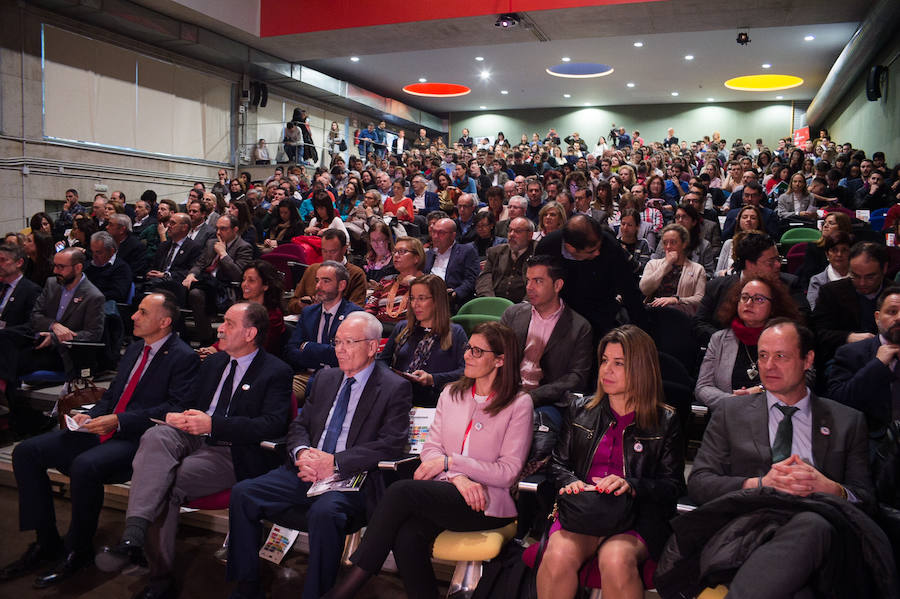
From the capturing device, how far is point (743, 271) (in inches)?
143

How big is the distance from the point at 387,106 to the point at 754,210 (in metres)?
15.8

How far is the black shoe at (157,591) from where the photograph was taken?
Result: 8.51 ft

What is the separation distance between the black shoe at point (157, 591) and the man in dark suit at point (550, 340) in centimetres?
167

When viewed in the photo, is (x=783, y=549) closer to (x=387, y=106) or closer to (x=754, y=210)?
(x=754, y=210)

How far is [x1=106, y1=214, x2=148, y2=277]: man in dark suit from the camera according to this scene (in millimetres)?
5832

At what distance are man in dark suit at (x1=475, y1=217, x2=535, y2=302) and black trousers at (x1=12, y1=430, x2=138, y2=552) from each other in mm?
2751

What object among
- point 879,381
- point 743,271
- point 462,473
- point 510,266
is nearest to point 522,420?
point 462,473

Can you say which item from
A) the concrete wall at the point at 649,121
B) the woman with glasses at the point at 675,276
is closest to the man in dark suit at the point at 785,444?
the woman with glasses at the point at 675,276

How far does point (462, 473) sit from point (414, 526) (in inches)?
10.5

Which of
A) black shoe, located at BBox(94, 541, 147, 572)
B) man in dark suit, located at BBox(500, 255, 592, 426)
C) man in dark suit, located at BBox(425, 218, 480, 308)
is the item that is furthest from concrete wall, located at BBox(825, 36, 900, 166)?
black shoe, located at BBox(94, 541, 147, 572)

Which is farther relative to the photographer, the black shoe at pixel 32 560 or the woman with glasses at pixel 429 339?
the woman with glasses at pixel 429 339

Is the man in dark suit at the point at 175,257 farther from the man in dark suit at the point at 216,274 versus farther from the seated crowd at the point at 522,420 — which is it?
the seated crowd at the point at 522,420

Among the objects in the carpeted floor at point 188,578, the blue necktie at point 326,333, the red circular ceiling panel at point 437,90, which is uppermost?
the red circular ceiling panel at point 437,90

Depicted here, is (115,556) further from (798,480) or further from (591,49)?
(591,49)
